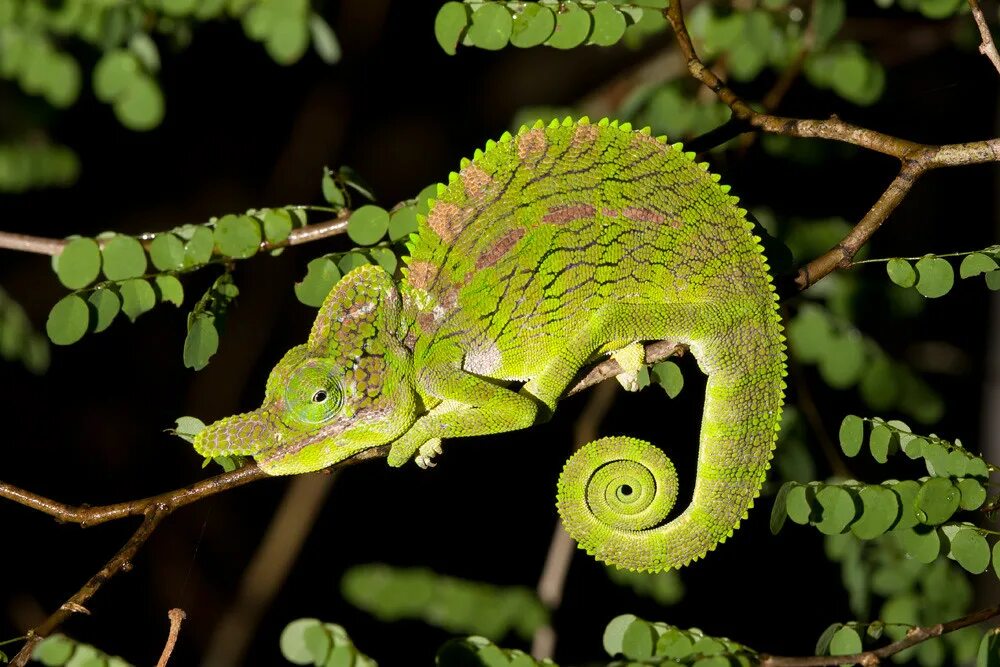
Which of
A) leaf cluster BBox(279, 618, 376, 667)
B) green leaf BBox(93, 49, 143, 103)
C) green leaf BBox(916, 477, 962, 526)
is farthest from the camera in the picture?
green leaf BBox(93, 49, 143, 103)

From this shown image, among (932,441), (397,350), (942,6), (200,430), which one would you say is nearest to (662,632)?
(932,441)

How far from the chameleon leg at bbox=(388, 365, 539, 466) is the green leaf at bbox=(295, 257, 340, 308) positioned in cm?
27

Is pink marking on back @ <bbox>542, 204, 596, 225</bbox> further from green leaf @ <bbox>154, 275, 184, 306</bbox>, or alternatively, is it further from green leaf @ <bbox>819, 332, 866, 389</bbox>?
green leaf @ <bbox>819, 332, 866, 389</bbox>

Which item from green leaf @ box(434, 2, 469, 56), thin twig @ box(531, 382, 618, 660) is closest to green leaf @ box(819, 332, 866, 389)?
thin twig @ box(531, 382, 618, 660)

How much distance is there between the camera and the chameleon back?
1.71 m

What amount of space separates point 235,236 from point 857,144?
1.23 metres

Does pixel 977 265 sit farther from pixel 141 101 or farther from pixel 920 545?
pixel 141 101

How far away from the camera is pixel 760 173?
3416 millimetres

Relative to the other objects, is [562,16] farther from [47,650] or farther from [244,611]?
[244,611]

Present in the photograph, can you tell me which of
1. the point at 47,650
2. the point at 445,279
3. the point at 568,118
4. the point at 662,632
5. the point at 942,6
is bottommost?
the point at 47,650

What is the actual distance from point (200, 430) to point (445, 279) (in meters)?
0.55

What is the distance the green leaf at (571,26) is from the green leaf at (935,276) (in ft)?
2.50

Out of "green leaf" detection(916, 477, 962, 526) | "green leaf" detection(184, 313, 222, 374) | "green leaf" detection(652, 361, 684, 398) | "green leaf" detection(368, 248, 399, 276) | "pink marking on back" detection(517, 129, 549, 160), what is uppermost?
"pink marking on back" detection(517, 129, 549, 160)

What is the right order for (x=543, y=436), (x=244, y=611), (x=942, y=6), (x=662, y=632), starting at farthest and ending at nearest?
1. (x=543, y=436)
2. (x=244, y=611)
3. (x=942, y=6)
4. (x=662, y=632)
